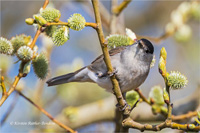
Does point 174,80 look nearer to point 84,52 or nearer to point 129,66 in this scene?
point 129,66

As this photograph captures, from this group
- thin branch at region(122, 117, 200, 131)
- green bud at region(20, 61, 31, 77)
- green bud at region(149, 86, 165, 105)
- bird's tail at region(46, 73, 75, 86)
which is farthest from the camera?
bird's tail at region(46, 73, 75, 86)

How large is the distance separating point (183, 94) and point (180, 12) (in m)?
2.68

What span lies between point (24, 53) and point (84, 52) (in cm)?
502

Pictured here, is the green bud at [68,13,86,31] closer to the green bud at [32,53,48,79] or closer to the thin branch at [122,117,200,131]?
the green bud at [32,53,48,79]

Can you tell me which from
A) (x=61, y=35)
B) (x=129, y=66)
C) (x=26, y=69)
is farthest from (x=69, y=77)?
(x=61, y=35)

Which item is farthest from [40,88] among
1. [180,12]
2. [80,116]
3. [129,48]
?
[180,12]

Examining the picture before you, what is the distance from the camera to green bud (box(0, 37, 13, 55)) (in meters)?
2.46

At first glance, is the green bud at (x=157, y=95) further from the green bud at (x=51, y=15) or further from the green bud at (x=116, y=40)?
the green bud at (x=51, y=15)

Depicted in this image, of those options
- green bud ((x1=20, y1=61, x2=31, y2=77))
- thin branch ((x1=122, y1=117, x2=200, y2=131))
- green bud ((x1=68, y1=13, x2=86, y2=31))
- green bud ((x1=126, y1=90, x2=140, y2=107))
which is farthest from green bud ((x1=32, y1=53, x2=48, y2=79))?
green bud ((x1=126, y1=90, x2=140, y2=107))

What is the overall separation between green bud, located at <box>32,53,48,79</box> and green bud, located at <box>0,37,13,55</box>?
0.25 metres

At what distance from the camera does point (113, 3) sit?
4176 mm

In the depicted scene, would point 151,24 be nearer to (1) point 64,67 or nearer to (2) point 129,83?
(1) point 64,67

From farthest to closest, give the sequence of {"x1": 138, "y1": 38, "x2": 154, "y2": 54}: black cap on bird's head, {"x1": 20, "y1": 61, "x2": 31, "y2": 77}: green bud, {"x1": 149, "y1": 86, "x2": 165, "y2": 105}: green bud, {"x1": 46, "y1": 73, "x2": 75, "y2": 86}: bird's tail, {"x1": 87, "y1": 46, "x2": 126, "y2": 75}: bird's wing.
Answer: {"x1": 46, "y1": 73, "x2": 75, "y2": 86}: bird's tail, {"x1": 87, "y1": 46, "x2": 126, "y2": 75}: bird's wing, {"x1": 138, "y1": 38, "x2": 154, "y2": 54}: black cap on bird's head, {"x1": 149, "y1": 86, "x2": 165, "y2": 105}: green bud, {"x1": 20, "y1": 61, "x2": 31, "y2": 77}: green bud

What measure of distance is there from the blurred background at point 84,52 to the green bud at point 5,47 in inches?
57.1
